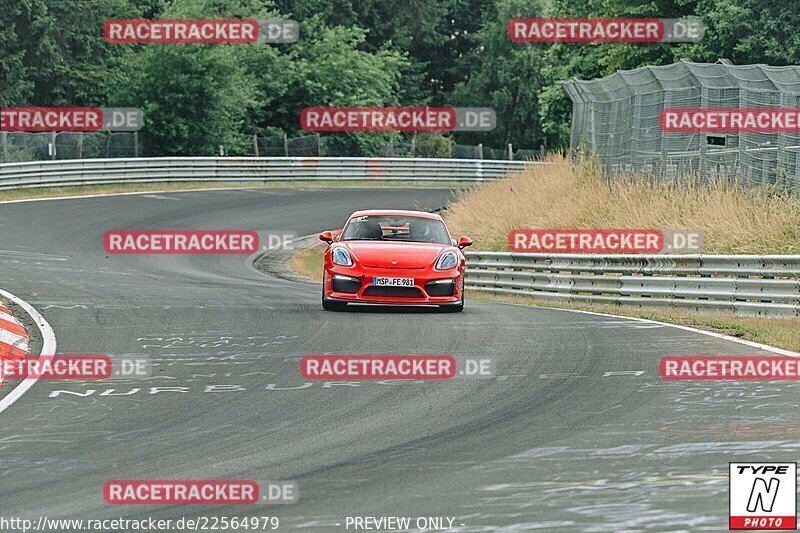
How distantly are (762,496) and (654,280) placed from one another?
13.4 m

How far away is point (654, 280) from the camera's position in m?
19.2

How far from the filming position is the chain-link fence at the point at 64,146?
135 feet

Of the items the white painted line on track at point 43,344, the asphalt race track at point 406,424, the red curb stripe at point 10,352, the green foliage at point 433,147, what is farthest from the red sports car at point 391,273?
the green foliage at point 433,147

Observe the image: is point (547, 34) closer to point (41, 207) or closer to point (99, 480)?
point (41, 207)

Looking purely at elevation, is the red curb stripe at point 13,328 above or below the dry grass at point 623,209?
below

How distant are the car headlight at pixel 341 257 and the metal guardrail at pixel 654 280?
5198 mm

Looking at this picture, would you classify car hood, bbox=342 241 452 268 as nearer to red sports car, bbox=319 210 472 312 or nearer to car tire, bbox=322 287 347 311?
red sports car, bbox=319 210 472 312

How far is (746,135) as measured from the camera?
23.0 m

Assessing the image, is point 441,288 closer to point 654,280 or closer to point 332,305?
point 332,305

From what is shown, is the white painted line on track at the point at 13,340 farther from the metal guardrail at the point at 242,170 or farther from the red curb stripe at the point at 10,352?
the metal guardrail at the point at 242,170

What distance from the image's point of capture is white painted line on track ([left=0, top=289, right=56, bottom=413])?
9.64m

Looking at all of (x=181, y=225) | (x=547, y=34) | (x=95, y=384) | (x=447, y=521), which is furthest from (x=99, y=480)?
(x=547, y=34)

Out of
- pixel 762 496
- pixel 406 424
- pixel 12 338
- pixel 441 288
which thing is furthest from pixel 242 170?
pixel 762 496

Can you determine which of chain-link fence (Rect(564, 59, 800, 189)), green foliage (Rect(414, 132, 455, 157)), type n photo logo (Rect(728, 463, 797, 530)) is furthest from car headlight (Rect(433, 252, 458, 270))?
green foliage (Rect(414, 132, 455, 157))
